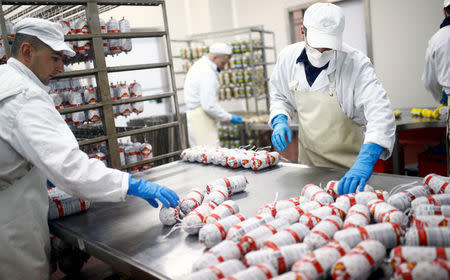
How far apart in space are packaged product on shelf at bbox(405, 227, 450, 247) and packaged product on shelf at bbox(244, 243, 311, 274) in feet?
1.18

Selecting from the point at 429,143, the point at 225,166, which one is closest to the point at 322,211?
the point at 225,166

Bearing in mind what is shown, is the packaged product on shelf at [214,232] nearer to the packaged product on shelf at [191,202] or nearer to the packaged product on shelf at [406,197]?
the packaged product on shelf at [191,202]

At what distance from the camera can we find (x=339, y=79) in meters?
2.49

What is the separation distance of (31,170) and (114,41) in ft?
5.97

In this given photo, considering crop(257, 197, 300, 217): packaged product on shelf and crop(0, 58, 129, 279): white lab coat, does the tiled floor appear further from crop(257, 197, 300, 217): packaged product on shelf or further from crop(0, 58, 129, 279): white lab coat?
crop(257, 197, 300, 217): packaged product on shelf

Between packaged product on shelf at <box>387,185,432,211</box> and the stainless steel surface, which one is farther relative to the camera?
packaged product on shelf at <box>387,185,432,211</box>

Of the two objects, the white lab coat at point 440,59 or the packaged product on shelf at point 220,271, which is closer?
the packaged product on shelf at point 220,271

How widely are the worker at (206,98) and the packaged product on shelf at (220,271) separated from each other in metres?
4.12

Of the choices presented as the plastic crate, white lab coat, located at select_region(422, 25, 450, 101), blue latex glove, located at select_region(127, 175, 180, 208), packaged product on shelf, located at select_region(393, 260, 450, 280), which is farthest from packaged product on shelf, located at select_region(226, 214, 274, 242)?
the plastic crate

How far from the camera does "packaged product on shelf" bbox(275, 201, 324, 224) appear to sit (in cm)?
161

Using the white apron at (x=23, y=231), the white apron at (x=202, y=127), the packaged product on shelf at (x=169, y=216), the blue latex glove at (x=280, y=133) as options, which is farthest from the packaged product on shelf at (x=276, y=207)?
the white apron at (x=202, y=127)

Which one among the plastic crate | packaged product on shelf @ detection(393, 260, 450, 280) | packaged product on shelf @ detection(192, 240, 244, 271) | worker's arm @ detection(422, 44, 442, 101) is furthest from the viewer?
the plastic crate

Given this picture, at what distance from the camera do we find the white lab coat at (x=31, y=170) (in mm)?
1691

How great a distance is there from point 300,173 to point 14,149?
1.65 m
